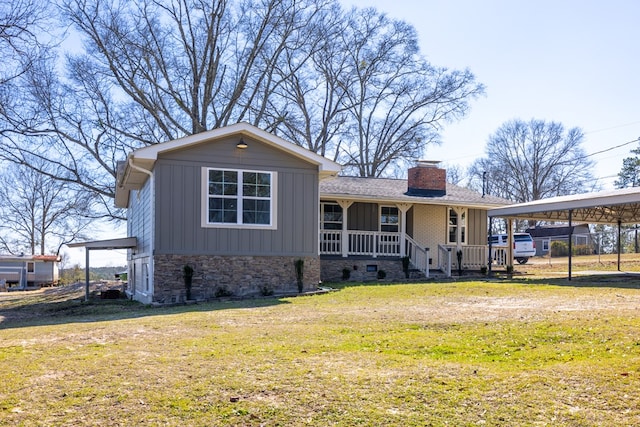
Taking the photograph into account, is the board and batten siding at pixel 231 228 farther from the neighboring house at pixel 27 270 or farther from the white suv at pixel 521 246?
the neighboring house at pixel 27 270

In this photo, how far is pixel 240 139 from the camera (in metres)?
15.0

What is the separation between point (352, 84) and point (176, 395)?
1221 inches

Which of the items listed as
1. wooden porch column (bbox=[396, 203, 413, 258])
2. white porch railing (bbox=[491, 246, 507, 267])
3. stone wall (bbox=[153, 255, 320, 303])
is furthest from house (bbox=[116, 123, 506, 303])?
white porch railing (bbox=[491, 246, 507, 267])

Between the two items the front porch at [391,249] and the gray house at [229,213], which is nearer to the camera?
the gray house at [229,213]

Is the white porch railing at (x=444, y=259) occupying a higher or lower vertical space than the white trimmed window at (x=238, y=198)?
lower

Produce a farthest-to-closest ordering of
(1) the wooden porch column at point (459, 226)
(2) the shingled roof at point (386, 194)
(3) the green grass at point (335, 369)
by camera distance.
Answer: (1) the wooden porch column at point (459, 226) < (2) the shingled roof at point (386, 194) < (3) the green grass at point (335, 369)

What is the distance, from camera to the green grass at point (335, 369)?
15.3 ft

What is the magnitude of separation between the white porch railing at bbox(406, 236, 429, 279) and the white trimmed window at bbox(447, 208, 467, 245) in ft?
6.26

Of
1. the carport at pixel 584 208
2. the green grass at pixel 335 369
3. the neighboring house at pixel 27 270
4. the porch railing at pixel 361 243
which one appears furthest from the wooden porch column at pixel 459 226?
the neighboring house at pixel 27 270

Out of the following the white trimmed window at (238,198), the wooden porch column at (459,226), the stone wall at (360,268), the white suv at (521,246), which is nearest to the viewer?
the white trimmed window at (238,198)

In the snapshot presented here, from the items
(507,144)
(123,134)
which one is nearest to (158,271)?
(123,134)

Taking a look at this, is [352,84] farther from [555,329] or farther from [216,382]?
[216,382]

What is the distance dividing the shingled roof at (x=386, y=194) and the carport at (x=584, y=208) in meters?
1.38

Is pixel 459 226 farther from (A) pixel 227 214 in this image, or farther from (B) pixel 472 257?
(A) pixel 227 214
